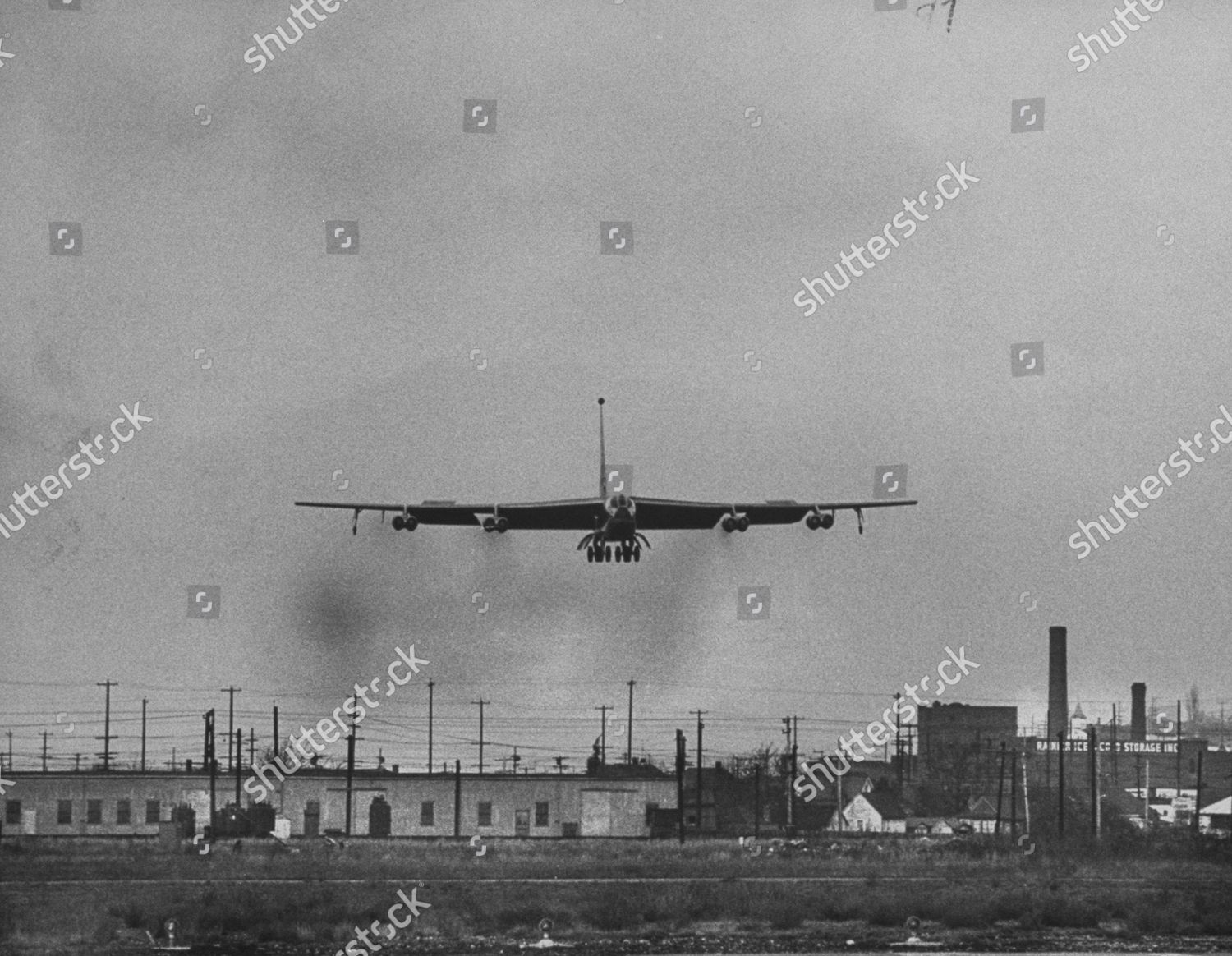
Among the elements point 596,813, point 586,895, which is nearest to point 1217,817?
point 596,813

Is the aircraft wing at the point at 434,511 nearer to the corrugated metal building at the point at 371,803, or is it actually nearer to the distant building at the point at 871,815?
the corrugated metal building at the point at 371,803

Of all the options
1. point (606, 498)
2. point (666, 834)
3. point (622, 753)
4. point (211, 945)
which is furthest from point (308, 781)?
point (211, 945)

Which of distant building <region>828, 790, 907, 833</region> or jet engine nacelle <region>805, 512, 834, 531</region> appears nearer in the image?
jet engine nacelle <region>805, 512, 834, 531</region>

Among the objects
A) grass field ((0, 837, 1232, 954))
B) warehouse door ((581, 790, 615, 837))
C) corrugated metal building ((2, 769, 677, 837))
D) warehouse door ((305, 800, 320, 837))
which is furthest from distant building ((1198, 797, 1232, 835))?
warehouse door ((305, 800, 320, 837))

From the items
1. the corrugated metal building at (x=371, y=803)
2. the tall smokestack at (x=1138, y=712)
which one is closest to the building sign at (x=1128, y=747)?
the tall smokestack at (x=1138, y=712)

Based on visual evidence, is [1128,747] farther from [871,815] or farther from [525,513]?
[525,513]

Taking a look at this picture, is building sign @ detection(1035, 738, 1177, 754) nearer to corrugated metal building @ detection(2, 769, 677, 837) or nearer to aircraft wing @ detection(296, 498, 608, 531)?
corrugated metal building @ detection(2, 769, 677, 837)
